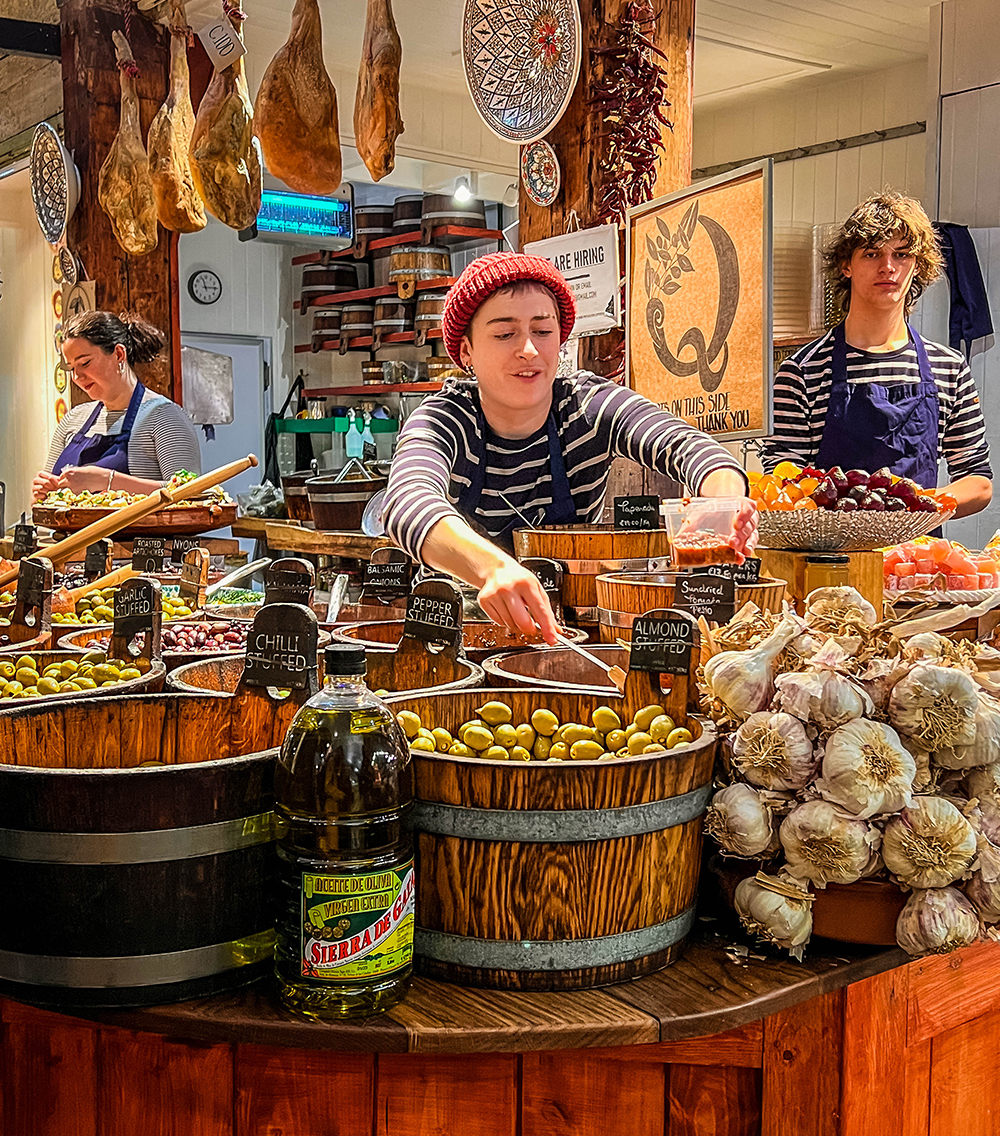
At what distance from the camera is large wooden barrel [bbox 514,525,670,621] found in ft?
8.93

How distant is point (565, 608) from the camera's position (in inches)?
108

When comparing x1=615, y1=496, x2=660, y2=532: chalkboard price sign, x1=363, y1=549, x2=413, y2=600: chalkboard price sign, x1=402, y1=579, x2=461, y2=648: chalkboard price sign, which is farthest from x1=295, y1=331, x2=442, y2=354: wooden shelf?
x1=402, y1=579, x2=461, y2=648: chalkboard price sign

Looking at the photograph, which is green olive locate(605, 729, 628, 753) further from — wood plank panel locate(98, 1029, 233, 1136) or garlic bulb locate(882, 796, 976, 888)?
wood plank panel locate(98, 1029, 233, 1136)

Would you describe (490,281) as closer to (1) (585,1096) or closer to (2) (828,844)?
(2) (828,844)

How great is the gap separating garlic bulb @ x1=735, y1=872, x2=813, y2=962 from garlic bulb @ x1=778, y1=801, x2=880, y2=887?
0.08ft

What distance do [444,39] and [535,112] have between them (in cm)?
387

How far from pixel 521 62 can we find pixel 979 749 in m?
3.59

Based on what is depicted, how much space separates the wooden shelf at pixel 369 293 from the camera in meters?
9.70

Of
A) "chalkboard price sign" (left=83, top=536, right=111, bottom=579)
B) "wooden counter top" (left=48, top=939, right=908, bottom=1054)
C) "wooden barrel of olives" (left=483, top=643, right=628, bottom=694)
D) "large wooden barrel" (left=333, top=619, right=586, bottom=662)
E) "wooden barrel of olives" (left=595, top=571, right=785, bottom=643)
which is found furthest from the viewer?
"chalkboard price sign" (left=83, top=536, right=111, bottom=579)

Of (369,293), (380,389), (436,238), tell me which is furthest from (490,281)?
(369,293)

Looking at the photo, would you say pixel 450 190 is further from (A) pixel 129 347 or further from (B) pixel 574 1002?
(B) pixel 574 1002

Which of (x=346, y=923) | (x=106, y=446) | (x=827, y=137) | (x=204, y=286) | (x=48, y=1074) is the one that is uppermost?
(x=827, y=137)

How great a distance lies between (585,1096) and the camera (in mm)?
1347

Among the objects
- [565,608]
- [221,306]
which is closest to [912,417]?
[565,608]
